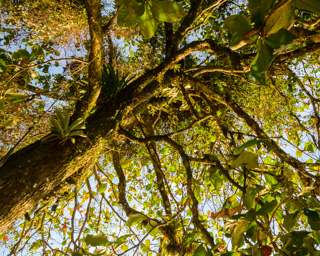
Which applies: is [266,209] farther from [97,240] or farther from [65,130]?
[65,130]

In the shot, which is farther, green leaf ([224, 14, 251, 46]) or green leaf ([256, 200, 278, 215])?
green leaf ([256, 200, 278, 215])

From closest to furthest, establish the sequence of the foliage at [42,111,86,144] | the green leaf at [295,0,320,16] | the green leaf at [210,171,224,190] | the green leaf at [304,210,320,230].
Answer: the green leaf at [295,0,320,16], the green leaf at [304,210,320,230], the green leaf at [210,171,224,190], the foliage at [42,111,86,144]

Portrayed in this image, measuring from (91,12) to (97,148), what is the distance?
3.87 ft

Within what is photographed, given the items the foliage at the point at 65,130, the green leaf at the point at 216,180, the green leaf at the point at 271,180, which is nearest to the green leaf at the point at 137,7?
the green leaf at the point at 271,180

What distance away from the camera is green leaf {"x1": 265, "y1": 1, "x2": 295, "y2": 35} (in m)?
0.41

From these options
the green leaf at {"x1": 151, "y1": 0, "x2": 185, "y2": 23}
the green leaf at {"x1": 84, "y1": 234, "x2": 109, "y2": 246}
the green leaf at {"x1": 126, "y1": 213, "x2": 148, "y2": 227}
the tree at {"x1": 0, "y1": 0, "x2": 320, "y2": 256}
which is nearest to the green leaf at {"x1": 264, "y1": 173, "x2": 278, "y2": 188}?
the tree at {"x1": 0, "y1": 0, "x2": 320, "y2": 256}

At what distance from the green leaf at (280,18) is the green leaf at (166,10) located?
0.15 meters

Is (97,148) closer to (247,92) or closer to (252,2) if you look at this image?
(252,2)

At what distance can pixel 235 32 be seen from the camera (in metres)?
0.47

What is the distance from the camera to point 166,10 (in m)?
0.44

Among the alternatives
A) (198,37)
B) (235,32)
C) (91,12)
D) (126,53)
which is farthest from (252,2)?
(126,53)

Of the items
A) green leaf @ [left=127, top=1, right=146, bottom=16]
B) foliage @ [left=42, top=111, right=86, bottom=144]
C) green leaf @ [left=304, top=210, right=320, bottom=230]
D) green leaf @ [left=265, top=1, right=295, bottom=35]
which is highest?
foliage @ [left=42, top=111, right=86, bottom=144]

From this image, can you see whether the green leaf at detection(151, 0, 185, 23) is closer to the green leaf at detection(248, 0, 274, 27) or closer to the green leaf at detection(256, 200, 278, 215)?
the green leaf at detection(248, 0, 274, 27)

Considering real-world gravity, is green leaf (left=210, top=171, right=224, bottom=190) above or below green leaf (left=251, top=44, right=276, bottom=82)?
A: above
